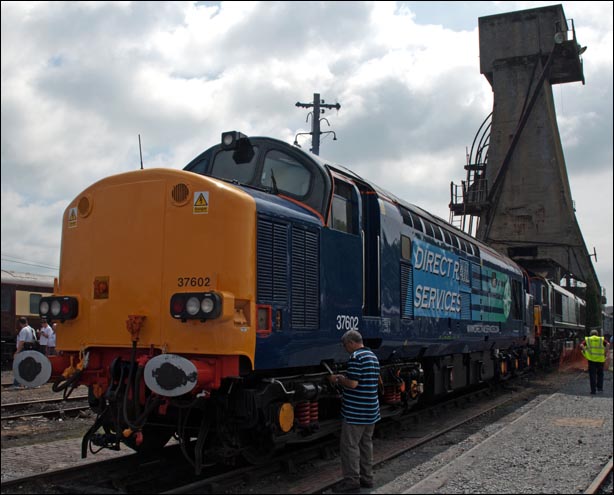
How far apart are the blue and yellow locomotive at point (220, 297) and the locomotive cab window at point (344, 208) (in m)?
0.02

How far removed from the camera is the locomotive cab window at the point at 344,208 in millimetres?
7484

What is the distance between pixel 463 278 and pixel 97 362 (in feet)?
25.5

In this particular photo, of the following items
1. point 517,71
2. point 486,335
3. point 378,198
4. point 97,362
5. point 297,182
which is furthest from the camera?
point 517,71

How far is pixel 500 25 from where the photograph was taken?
3425cm

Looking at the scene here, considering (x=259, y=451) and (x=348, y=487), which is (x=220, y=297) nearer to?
(x=259, y=451)

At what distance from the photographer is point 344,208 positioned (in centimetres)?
771

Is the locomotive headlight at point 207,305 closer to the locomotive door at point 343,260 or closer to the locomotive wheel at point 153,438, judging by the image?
the locomotive door at point 343,260

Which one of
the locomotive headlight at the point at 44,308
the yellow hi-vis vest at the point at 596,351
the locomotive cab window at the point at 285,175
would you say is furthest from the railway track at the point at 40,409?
the yellow hi-vis vest at the point at 596,351

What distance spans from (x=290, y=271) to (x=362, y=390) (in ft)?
4.78

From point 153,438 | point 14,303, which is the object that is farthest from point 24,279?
point 153,438

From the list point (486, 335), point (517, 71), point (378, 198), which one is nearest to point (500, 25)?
point (517, 71)

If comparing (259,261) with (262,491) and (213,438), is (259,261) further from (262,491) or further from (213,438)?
(262,491)

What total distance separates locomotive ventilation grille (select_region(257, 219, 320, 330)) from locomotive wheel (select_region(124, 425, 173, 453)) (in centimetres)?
207

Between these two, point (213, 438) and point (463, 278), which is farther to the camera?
point (463, 278)
